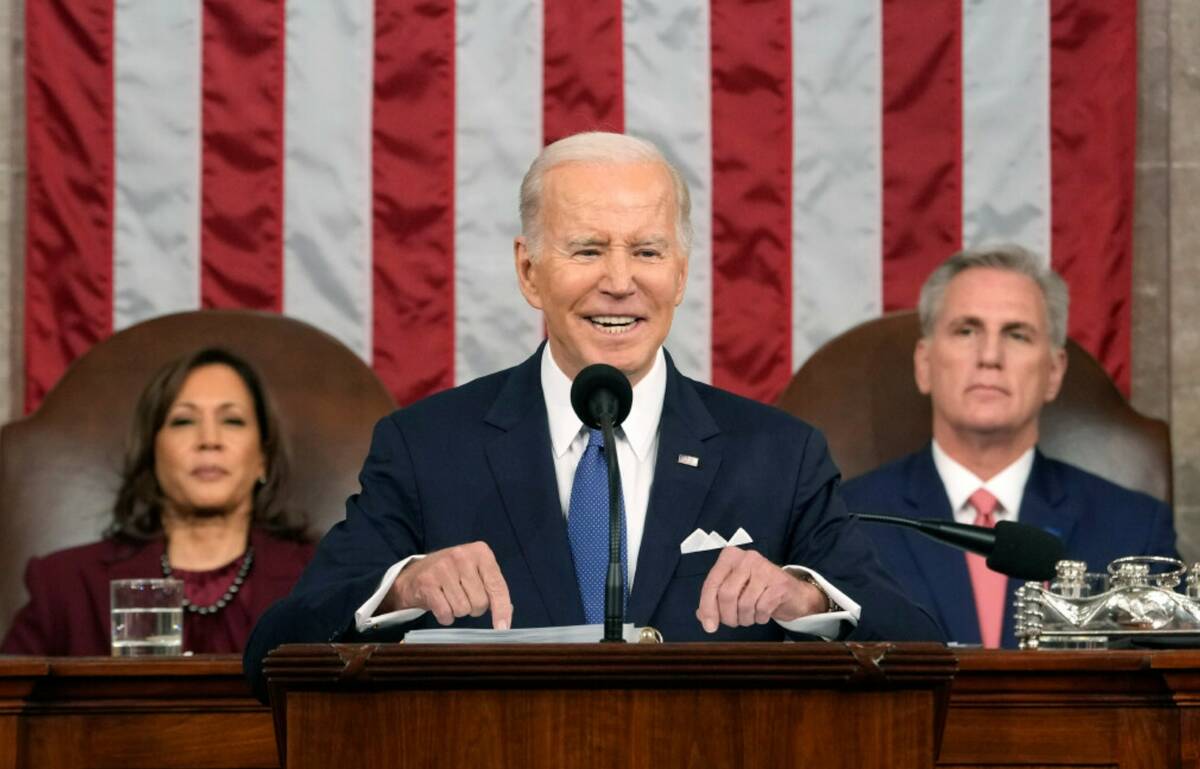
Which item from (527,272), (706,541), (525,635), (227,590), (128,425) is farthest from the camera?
(128,425)

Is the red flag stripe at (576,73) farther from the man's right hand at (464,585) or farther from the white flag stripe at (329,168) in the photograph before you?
the man's right hand at (464,585)

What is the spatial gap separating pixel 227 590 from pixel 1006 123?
237 cm

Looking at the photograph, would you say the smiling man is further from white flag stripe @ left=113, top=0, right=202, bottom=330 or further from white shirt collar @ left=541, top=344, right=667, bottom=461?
white flag stripe @ left=113, top=0, right=202, bottom=330

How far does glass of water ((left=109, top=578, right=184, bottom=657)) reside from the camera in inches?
146

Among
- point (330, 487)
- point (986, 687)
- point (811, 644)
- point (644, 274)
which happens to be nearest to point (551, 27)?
point (330, 487)

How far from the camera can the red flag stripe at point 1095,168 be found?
5.38 meters

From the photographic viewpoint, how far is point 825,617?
270 centimetres

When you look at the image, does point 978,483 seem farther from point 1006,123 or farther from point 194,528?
point 194,528

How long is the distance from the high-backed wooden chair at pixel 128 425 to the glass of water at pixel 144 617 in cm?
103

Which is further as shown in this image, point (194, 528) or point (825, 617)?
point (194, 528)

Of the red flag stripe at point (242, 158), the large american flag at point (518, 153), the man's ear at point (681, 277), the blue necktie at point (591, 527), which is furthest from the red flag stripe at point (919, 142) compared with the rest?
the blue necktie at point (591, 527)

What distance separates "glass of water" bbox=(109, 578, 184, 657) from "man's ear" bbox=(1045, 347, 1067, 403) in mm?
2112

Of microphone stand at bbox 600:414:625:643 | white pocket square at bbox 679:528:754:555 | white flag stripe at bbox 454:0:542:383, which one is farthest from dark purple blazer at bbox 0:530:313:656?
microphone stand at bbox 600:414:625:643

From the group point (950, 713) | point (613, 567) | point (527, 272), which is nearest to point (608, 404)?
point (613, 567)
